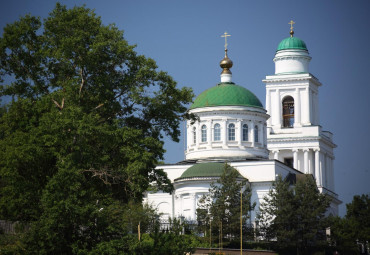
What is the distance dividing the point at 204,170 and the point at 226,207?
936 centimetres

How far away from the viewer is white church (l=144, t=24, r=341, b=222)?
219 feet

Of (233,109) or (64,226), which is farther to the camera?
(233,109)

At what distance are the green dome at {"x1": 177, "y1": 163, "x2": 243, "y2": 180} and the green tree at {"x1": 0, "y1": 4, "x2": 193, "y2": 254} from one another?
26.7 meters

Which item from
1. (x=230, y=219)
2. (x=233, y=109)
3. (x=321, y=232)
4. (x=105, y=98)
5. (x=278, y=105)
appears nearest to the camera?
(x=105, y=98)

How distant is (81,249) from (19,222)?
3.23 meters

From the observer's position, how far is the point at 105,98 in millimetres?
36062

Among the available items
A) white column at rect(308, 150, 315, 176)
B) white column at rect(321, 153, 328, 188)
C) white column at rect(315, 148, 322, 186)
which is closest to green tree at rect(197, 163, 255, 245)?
white column at rect(315, 148, 322, 186)

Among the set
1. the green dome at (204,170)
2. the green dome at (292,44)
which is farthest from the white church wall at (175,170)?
the green dome at (292,44)

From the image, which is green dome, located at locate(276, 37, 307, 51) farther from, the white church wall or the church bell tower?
the white church wall

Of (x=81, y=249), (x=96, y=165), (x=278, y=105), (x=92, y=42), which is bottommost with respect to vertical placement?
(x=81, y=249)

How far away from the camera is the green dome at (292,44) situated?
83.6 metres

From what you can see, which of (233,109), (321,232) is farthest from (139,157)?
(233,109)

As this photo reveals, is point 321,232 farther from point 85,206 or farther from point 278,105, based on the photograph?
point 85,206

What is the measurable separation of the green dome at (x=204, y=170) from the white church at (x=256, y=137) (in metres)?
0.07
